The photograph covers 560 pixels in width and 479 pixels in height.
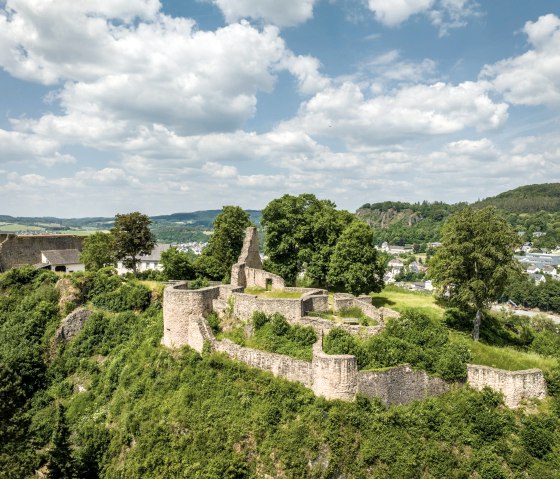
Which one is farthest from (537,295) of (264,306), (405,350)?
(264,306)

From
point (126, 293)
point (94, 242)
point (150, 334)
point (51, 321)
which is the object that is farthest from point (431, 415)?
point (94, 242)

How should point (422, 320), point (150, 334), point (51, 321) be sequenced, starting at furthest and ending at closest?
point (51, 321), point (150, 334), point (422, 320)

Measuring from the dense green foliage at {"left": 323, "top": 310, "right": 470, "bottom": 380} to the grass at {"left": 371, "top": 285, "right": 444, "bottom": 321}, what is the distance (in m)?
8.10

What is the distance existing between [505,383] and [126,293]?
27367mm

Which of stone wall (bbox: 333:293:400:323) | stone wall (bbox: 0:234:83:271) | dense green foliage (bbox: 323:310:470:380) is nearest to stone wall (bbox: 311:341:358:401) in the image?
dense green foliage (bbox: 323:310:470:380)

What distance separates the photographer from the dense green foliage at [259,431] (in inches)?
721

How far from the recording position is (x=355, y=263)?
3272cm

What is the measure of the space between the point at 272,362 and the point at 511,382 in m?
11.6

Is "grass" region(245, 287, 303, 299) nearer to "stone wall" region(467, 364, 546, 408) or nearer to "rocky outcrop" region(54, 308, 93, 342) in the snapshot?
"stone wall" region(467, 364, 546, 408)

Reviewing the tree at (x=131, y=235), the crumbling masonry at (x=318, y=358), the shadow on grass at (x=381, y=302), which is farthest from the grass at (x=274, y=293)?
the tree at (x=131, y=235)

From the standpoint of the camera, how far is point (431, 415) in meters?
19.4

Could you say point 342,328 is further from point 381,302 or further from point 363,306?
point 381,302

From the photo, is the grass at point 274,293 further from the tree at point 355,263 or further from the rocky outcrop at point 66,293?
the rocky outcrop at point 66,293

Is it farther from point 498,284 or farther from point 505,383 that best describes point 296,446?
point 498,284
